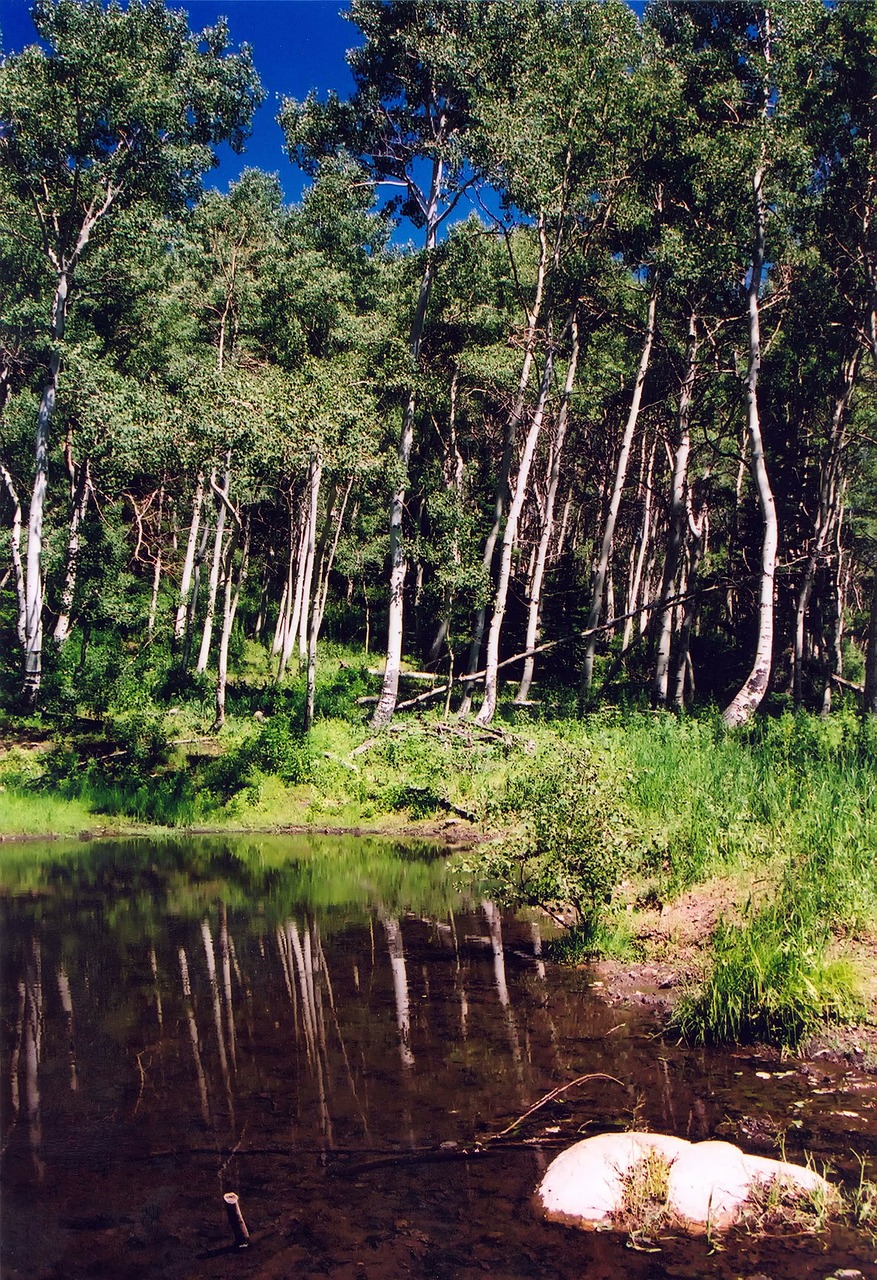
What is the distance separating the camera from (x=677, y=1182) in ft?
16.9

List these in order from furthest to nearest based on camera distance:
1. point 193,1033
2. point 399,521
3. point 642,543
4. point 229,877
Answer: point 642,543 < point 399,521 < point 229,877 < point 193,1033

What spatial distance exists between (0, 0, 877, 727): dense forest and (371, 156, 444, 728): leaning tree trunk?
107mm

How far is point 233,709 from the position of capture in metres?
25.0

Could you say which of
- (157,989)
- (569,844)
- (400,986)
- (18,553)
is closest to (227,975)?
(157,989)

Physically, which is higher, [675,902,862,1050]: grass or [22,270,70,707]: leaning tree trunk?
[22,270,70,707]: leaning tree trunk

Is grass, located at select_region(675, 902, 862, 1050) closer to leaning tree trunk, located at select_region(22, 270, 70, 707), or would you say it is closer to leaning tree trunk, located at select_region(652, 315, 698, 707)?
leaning tree trunk, located at select_region(652, 315, 698, 707)

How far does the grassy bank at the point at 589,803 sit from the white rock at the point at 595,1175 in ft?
8.15

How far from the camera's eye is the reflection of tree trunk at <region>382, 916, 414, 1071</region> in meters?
7.63

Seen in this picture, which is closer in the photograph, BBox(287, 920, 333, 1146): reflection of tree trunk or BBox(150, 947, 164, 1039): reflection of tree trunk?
BBox(287, 920, 333, 1146): reflection of tree trunk

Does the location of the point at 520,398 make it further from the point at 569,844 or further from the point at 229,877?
the point at 569,844

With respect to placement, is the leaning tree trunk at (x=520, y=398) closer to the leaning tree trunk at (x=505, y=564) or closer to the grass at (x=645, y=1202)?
the leaning tree trunk at (x=505, y=564)

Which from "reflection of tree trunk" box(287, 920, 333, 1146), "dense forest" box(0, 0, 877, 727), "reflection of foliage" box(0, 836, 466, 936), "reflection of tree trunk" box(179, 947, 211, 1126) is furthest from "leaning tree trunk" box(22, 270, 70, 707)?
"reflection of tree trunk" box(179, 947, 211, 1126)

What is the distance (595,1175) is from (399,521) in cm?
2037

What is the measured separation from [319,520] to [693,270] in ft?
→ 70.4
